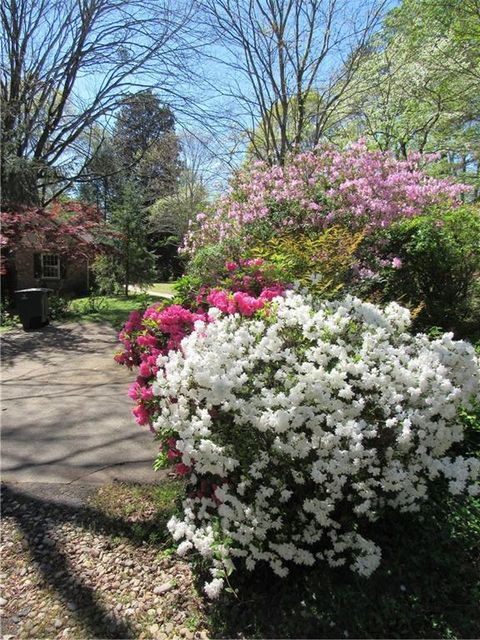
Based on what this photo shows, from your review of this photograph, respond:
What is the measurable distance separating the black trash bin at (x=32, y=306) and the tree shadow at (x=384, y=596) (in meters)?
9.30

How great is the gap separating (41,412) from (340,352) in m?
3.86

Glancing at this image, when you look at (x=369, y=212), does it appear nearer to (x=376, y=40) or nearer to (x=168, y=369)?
(x=168, y=369)

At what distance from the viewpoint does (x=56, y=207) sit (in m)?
11.8

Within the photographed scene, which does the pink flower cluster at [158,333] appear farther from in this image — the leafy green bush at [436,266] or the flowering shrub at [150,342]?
the leafy green bush at [436,266]

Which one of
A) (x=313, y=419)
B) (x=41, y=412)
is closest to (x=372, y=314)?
(x=313, y=419)

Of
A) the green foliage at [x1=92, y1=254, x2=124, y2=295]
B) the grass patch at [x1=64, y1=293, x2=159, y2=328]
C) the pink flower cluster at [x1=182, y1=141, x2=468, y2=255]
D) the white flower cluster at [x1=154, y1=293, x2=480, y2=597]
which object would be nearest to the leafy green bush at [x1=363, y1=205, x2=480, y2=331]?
the pink flower cluster at [x1=182, y1=141, x2=468, y2=255]

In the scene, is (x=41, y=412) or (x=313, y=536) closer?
(x=313, y=536)

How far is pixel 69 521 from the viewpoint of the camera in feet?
9.94

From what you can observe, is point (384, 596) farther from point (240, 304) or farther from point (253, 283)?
point (253, 283)

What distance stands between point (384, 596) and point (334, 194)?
5.51 meters

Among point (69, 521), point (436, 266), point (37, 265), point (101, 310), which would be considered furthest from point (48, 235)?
point (69, 521)

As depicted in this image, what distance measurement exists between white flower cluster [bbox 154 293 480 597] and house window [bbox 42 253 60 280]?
1669 centimetres

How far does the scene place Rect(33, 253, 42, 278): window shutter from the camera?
1695cm

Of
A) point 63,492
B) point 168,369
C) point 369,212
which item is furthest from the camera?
point 369,212
